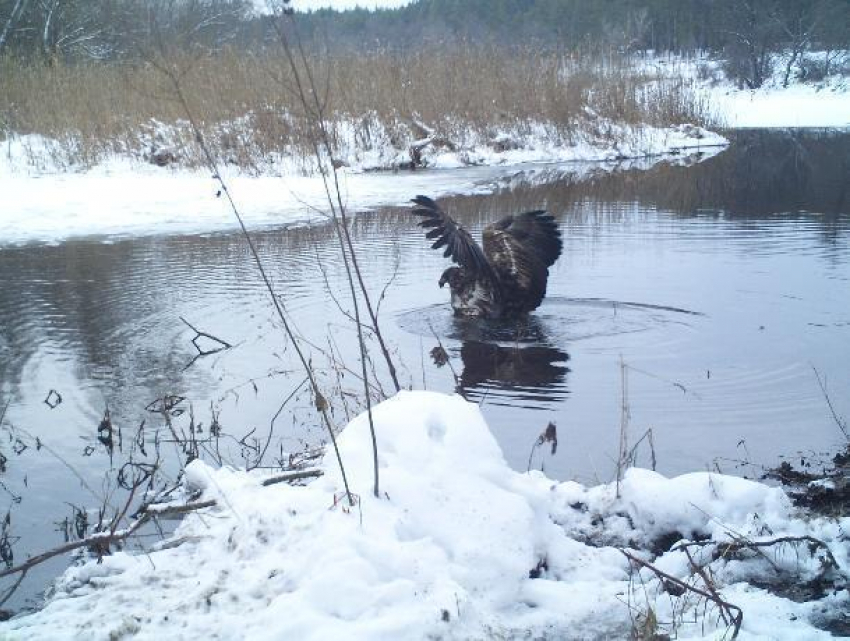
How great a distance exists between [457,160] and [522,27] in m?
51.1

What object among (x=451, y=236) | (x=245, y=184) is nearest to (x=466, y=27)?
(x=245, y=184)

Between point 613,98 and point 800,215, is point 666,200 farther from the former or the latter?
point 613,98

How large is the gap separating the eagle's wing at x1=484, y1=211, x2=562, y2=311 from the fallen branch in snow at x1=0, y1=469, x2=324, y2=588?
11.8 ft

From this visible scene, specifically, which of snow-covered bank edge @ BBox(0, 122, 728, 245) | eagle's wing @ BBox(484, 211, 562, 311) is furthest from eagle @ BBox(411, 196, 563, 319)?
snow-covered bank edge @ BBox(0, 122, 728, 245)

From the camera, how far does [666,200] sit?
12578 mm

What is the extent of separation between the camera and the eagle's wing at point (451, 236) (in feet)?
20.1

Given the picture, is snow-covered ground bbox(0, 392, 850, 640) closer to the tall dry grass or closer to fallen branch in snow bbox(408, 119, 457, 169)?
the tall dry grass

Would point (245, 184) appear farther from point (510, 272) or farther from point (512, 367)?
point (512, 367)

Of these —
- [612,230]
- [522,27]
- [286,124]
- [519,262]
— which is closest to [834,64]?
[522,27]

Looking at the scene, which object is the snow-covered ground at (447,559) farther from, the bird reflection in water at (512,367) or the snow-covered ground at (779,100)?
the snow-covered ground at (779,100)

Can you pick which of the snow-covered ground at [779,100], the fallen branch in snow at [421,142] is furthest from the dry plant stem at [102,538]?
the snow-covered ground at [779,100]

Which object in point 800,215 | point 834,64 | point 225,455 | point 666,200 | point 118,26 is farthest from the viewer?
point 834,64

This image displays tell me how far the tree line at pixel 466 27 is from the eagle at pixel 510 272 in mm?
1986

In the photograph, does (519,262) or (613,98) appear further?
(613,98)
